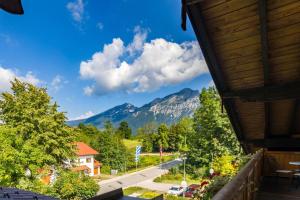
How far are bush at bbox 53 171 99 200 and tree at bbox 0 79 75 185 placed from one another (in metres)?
1.64

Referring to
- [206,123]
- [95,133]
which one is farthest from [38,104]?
[95,133]

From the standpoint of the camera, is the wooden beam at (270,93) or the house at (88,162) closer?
the wooden beam at (270,93)

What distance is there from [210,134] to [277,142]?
22.4 meters

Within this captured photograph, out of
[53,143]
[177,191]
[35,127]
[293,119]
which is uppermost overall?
[293,119]

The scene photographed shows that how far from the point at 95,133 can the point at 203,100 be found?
84.2 ft

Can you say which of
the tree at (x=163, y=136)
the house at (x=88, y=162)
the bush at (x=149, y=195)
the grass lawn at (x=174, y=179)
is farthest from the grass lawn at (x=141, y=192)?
the tree at (x=163, y=136)

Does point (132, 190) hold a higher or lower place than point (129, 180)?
higher

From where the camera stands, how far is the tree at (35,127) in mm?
18203

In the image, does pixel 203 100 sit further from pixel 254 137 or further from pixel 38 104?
pixel 254 137

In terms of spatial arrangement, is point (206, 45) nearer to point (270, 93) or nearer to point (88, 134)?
point (270, 93)

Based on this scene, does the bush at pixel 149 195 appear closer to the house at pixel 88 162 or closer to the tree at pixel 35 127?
the tree at pixel 35 127

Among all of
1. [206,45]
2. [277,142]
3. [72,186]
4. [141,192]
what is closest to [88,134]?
[141,192]

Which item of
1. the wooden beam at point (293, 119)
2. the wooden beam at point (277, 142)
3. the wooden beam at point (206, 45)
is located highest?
the wooden beam at point (206, 45)

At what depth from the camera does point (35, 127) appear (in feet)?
68.2
